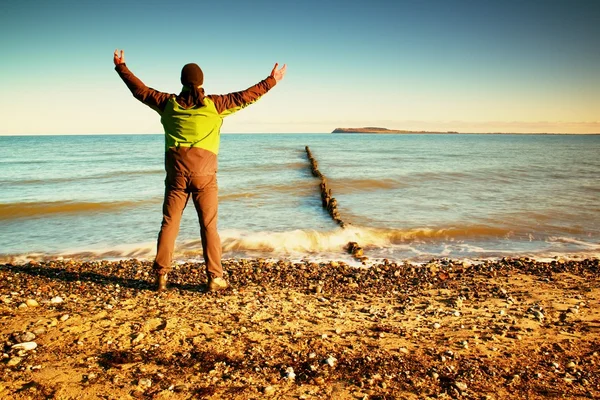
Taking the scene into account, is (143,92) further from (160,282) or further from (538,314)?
(538,314)

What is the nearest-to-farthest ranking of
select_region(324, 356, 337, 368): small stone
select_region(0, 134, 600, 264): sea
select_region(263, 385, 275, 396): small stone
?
select_region(263, 385, 275, 396): small stone < select_region(324, 356, 337, 368): small stone < select_region(0, 134, 600, 264): sea

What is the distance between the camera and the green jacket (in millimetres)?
4863

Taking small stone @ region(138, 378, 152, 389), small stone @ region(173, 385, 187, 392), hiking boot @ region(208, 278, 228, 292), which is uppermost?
small stone @ region(138, 378, 152, 389)

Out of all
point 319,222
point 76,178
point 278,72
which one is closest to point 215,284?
point 278,72

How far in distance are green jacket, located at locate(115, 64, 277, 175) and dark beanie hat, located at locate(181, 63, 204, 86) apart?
0.47ft

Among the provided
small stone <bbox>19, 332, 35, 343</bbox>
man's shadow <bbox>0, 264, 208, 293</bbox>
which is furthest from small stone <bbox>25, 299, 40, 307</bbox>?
small stone <bbox>19, 332, 35, 343</bbox>

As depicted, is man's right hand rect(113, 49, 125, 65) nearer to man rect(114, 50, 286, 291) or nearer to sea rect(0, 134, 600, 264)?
man rect(114, 50, 286, 291)

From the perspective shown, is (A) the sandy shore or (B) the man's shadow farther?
(B) the man's shadow

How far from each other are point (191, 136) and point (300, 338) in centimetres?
287

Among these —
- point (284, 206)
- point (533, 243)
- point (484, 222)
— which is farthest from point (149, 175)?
point (533, 243)

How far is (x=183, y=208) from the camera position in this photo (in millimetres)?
5250

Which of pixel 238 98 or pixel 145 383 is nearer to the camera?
pixel 145 383

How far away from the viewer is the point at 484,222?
11.7 m

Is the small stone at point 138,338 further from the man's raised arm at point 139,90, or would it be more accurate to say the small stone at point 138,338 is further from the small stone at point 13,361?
the man's raised arm at point 139,90
